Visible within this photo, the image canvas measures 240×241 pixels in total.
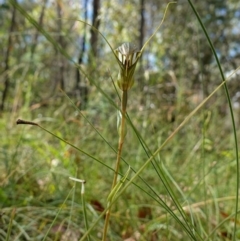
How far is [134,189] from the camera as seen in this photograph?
117cm

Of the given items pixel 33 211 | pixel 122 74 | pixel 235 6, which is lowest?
pixel 33 211

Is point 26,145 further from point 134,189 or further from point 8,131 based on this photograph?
point 134,189

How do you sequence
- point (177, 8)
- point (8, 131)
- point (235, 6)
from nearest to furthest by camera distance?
point (8, 131), point (235, 6), point (177, 8)

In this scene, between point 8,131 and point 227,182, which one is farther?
point 8,131

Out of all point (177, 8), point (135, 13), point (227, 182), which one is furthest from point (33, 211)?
point (135, 13)

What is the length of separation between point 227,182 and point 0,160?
2.51 feet

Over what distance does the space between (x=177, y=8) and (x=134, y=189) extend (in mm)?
8419

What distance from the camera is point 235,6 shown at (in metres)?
8.23

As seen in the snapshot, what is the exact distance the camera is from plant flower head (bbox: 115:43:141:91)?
0.42 meters

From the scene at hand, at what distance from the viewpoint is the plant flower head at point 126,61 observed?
418 millimetres

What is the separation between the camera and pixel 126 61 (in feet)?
1.38

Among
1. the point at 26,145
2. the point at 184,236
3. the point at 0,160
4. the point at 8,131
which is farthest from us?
the point at 8,131

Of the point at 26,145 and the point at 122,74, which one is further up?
the point at 122,74

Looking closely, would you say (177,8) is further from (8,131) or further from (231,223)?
(231,223)
